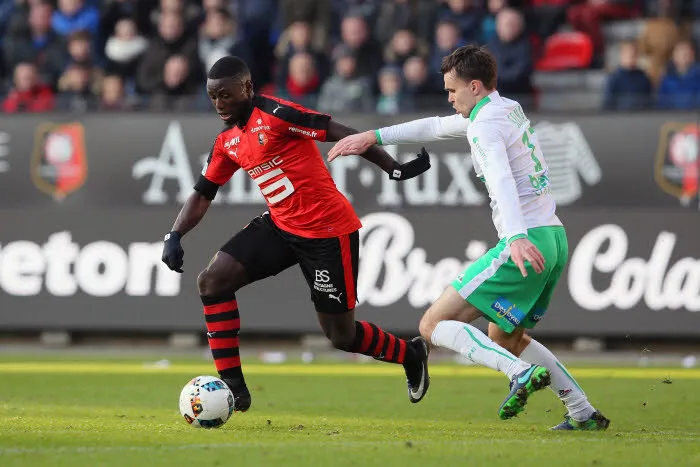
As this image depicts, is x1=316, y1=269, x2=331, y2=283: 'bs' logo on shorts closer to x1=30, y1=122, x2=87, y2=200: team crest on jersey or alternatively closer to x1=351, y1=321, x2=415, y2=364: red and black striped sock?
x1=351, y1=321, x2=415, y2=364: red and black striped sock

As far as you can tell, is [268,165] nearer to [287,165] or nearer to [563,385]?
[287,165]

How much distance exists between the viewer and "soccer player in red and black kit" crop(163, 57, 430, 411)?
852cm

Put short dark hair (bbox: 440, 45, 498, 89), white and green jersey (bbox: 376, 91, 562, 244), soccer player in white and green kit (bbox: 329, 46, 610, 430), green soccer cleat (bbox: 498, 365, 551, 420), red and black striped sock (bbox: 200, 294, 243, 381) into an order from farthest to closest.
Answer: red and black striped sock (bbox: 200, 294, 243, 381)
short dark hair (bbox: 440, 45, 498, 89)
soccer player in white and green kit (bbox: 329, 46, 610, 430)
white and green jersey (bbox: 376, 91, 562, 244)
green soccer cleat (bbox: 498, 365, 551, 420)

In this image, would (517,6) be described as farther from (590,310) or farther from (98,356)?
(98,356)

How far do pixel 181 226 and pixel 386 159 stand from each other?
1535mm

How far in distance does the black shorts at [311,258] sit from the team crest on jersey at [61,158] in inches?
291

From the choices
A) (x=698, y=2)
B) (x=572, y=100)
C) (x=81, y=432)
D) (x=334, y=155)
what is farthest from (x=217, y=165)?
(x=698, y=2)

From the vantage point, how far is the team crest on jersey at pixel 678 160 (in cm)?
1460

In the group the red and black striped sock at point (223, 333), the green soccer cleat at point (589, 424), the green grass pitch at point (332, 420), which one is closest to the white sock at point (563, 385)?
the green soccer cleat at point (589, 424)

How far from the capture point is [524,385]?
7.18 metres

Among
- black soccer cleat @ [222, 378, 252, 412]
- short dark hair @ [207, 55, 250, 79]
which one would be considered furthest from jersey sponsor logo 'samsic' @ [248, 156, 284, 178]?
black soccer cleat @ [222, 378, 252, 412]

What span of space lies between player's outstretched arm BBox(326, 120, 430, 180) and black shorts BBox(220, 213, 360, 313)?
800 mm

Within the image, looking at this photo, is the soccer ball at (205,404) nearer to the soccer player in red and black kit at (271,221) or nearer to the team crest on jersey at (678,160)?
the soccer player in red and black kit at (271,221)

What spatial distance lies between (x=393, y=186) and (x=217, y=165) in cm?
648
